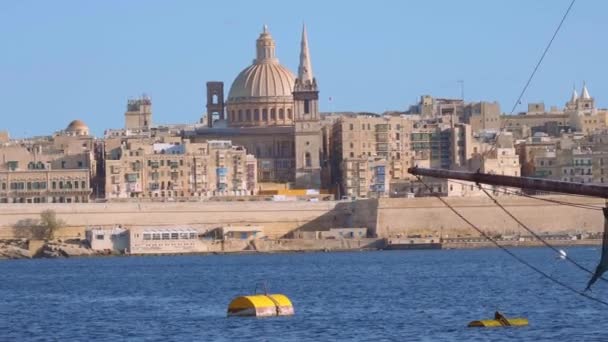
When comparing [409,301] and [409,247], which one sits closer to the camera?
[409,301]

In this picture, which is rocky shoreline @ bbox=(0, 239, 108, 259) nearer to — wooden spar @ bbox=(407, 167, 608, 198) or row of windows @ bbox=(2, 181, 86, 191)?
row of windows @ bbox=(2, 181, 86, 191)

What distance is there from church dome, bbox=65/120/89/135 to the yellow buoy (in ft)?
327

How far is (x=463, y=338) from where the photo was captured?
44344mm

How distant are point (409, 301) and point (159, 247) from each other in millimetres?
50690

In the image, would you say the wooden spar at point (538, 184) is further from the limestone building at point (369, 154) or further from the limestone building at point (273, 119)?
the limestone building at point (273, 119)

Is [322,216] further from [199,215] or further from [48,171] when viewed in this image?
[48,171]

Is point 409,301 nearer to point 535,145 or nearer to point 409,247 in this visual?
point 409,247

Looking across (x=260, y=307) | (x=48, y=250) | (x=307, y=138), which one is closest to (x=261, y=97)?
(x=307, y=138)

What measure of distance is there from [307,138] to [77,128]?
28.2 metres

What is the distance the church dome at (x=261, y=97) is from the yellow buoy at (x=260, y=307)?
Result: 9134cm

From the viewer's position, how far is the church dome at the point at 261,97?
474 ft

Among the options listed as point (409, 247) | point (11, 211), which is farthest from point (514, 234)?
point (11, 211)

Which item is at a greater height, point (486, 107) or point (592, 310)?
point (486, 107)

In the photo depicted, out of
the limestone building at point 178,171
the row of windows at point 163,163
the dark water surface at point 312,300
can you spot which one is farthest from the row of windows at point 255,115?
the dark water surface at point 312,300
